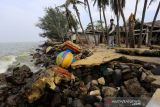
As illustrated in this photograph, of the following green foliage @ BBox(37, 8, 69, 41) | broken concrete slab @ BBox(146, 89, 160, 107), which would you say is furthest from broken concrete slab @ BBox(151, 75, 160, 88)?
green foliage @ BBox(37, 8, 69, 41)

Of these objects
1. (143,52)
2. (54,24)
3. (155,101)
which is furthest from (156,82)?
(54,24)

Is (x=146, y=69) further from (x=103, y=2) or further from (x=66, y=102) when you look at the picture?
(x=103, y=2)

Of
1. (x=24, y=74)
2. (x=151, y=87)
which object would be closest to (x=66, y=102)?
(x=151, y=87)

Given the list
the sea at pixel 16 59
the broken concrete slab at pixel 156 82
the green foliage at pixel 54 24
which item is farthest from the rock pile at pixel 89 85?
the green foliage at pixel 54 24

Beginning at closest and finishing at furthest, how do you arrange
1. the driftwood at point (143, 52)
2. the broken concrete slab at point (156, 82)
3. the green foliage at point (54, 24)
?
the broken concrete slab at point (156, 82) → the driftwood at point (143, 52) → the green foliage at point (54, 24)

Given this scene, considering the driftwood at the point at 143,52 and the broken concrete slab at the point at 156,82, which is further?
the driftwood at the point at 143,52

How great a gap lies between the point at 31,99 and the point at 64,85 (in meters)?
1.25

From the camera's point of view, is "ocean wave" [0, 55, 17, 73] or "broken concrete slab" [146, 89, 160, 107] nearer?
"broken concrete slab" [146, 89, 160, 107]

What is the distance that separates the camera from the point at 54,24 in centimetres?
4519

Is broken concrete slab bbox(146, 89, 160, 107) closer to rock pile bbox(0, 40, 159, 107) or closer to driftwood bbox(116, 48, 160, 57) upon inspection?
rock pile bbox(0, 40, 159, 107)

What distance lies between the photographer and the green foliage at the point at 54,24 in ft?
144

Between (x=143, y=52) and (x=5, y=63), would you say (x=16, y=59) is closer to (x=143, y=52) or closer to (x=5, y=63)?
(x=5, y=63)

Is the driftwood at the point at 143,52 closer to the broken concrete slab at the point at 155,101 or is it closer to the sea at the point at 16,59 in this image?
the broken concrete slab at the point at 155,101

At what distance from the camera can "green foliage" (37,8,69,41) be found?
43991mm
